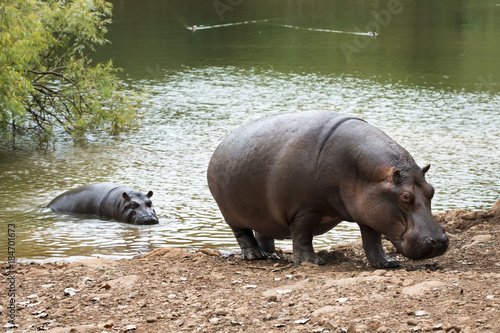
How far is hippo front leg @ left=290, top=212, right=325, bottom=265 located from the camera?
645cm

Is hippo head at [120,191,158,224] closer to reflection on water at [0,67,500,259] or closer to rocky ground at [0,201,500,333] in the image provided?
reflection on water at [0,67,500,259]

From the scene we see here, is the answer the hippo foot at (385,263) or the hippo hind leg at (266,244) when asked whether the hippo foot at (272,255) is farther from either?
the hippo foot at (385,263)

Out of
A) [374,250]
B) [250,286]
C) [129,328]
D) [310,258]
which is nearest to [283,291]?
[250,286]

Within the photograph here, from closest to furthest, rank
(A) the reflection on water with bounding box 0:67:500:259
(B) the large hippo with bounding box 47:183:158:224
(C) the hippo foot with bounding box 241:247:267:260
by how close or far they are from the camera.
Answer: (C) the hippo foot with bounding box 241:247:267:260
(A) the reflection on water with bounding box 0:67:500:259
(B) the large hippo with bounding box 47:183:158:224

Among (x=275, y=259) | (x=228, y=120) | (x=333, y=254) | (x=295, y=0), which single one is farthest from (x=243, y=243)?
(x=295, y=0)

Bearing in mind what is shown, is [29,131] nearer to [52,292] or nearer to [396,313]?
[52,292]

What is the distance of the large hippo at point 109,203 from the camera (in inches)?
430

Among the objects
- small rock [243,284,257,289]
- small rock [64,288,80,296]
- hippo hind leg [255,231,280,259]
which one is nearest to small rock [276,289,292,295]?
small rock [243,284,257,289]

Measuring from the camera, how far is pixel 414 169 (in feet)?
19.4

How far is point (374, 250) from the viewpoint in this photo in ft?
21.1

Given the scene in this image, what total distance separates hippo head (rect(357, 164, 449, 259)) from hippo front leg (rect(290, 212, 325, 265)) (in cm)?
55

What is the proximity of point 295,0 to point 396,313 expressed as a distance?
47288 millimetres

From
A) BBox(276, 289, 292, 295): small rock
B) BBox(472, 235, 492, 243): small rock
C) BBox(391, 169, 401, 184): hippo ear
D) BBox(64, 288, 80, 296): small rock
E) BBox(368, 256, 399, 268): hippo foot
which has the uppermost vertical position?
BBox(391, 169, 401, 184): hippo ear

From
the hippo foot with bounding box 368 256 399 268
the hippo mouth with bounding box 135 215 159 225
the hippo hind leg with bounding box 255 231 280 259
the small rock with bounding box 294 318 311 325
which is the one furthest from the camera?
the hippo mouth with bounding box 135 215 159 225
